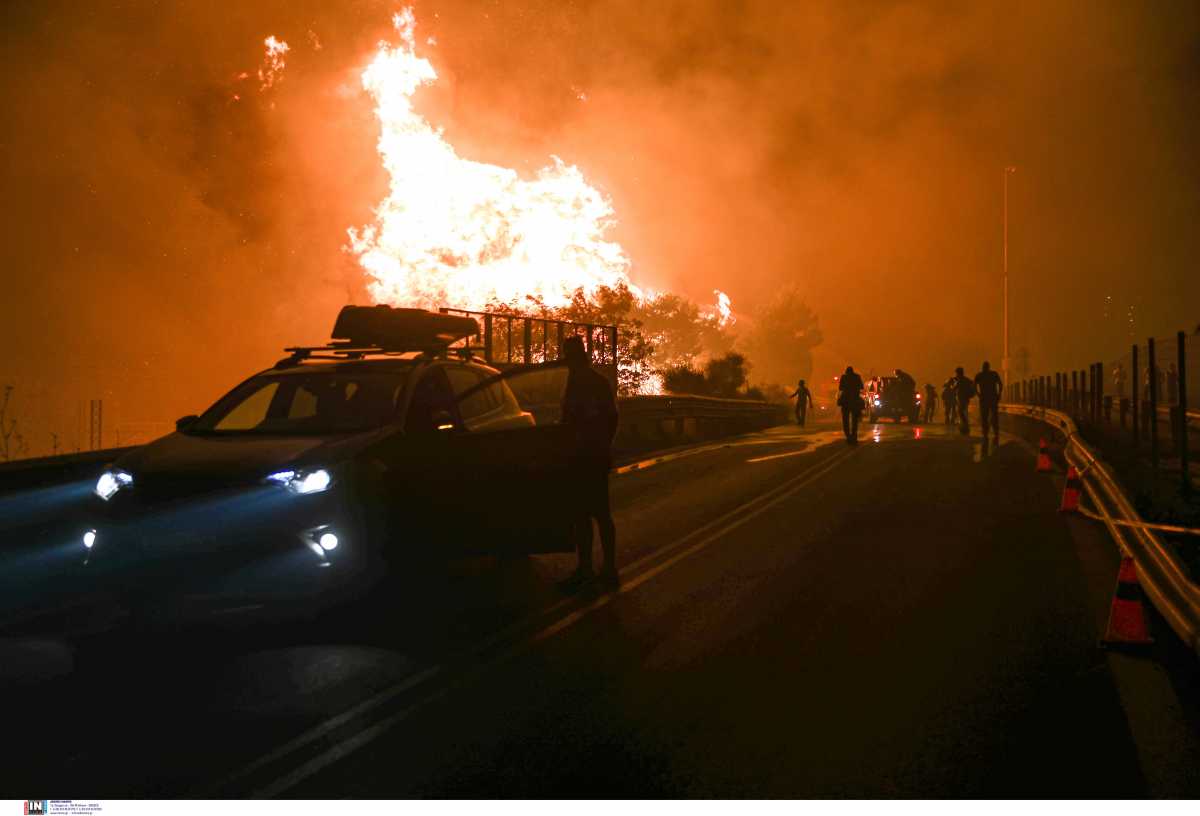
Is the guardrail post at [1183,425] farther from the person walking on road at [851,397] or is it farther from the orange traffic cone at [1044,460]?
the person walking on road at [851,397]

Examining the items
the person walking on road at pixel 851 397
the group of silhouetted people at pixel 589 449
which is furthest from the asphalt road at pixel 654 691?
the person walking on road at pixel 851 397

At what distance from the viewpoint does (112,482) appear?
8.52 metres

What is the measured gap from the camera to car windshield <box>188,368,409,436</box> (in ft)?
31.1

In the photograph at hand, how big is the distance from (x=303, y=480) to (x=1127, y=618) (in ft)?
17.3

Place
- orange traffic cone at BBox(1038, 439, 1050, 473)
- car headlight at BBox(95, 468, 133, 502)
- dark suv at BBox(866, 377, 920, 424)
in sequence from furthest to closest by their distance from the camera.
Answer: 1. dark suv at BBox(866, 377, 920, 424)
2. orange traffic cone at BBox(1038, 439, 1050, 473)
3. car headlight at BBox(95, 468, 133, 502)

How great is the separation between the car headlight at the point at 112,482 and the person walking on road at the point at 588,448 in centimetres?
330

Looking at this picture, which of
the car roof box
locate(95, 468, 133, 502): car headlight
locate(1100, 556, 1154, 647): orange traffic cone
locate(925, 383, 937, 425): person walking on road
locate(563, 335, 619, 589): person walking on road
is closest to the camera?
locate(1100, 556, 1154, 647): orange traffic cone

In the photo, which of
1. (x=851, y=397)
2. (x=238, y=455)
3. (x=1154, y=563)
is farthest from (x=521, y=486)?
(x=851, y=397)

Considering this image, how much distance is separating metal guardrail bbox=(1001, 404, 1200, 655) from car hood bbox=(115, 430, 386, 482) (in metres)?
5.51

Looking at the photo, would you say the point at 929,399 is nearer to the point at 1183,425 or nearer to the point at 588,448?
the point at 1183,425

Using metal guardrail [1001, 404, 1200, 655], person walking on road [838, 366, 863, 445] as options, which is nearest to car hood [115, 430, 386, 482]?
metal guardrail [1001, 404, 1200, 655]

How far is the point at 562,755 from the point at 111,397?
51522 mm

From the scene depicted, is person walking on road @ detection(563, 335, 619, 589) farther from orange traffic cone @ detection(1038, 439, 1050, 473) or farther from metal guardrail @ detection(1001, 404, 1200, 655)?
orange traffic cone @ detection(1038, 439, 1050, 473)
